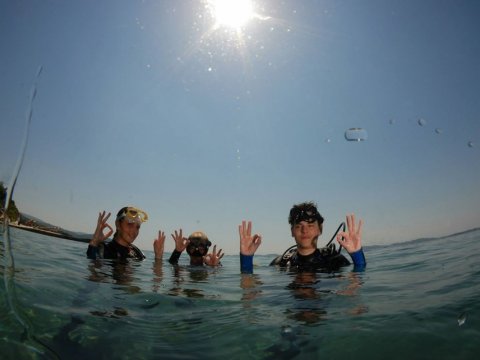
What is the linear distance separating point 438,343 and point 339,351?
827 millimetres

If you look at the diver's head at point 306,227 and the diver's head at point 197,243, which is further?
the diver's head at point 197,243

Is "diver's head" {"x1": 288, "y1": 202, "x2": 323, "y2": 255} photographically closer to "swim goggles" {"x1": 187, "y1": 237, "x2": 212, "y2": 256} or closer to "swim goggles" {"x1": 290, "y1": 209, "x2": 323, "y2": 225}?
"swim goggles" {"x1": 290, "y1": 209, "x2": 323, "y2": 225}

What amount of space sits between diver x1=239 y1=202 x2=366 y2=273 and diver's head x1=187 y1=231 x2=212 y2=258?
2.07m

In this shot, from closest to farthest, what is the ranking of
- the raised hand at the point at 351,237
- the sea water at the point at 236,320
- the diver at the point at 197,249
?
1. the sea water at the point at 236,320
2. the raised hand at the point at 351,237
3. the diver at the point at 197,249

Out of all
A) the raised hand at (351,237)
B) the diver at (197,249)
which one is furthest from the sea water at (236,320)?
the diver at (197,249)

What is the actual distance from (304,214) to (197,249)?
324 centimetres

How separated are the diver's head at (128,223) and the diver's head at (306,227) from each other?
3627 mm

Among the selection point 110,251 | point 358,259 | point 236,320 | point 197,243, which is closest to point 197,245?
point 197,243

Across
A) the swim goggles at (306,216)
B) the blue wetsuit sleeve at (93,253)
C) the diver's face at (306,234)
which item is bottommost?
the blue wetsuit sleeve at (93,253)

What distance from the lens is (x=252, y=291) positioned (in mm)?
4852

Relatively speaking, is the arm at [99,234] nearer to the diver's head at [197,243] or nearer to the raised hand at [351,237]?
the diver's head at [197,243]

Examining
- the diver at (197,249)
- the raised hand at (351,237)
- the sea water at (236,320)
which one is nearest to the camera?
the sea water at (236,320)

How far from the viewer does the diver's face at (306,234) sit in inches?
251

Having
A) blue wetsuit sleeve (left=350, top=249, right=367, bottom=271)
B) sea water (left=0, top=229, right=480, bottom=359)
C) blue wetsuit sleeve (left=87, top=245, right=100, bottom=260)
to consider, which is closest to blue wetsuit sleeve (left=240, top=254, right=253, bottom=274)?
sea water (left=0, top=229, right=480, bottom=359)
